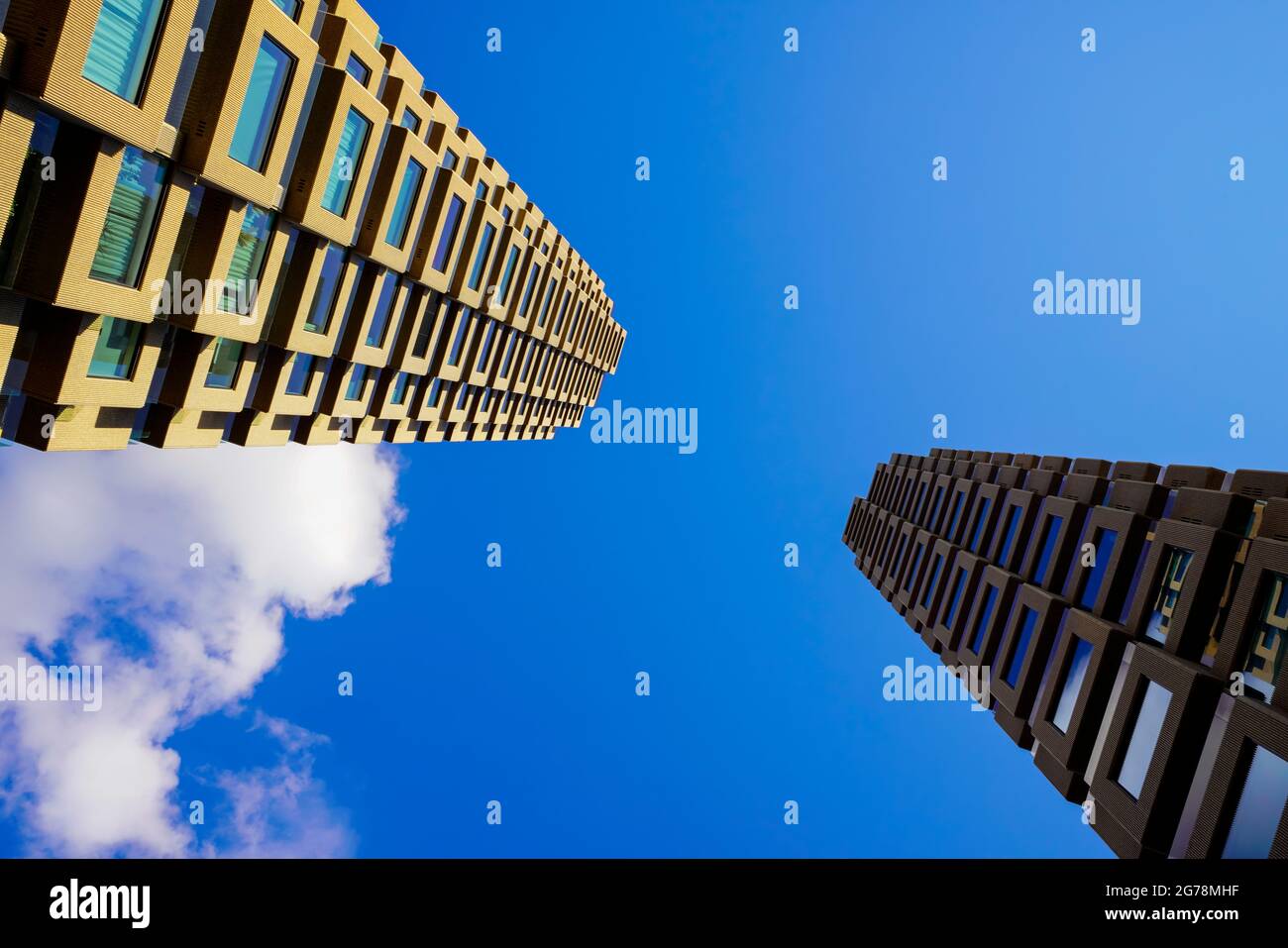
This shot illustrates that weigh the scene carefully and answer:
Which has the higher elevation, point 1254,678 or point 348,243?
point 348,243

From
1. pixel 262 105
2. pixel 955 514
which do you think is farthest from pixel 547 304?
pixel 955 514

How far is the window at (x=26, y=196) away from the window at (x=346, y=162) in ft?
19.6

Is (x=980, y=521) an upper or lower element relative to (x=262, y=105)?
lower

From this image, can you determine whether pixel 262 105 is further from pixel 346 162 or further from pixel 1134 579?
pixel 1134 579

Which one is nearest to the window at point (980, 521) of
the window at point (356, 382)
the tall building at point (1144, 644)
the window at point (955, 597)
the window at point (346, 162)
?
the tall building at point (1144, 644)

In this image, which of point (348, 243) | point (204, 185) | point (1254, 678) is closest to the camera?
point (1254, 678)

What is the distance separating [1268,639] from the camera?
1055cm

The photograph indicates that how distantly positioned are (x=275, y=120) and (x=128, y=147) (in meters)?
3.35

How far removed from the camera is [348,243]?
17000 mm

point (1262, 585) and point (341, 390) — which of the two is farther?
point (341, 390)

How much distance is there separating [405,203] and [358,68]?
3756mm
